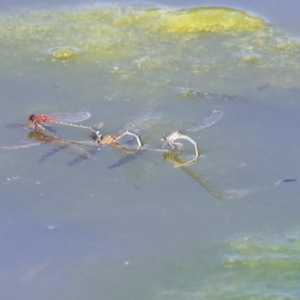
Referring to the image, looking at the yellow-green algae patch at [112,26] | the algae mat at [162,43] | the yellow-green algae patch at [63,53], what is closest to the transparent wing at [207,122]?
the algae mat at [162,43]

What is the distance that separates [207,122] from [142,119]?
403 millimetres

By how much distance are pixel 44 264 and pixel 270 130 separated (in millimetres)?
1704

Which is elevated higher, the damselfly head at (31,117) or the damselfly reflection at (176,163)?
the damselfly head at (31,117)

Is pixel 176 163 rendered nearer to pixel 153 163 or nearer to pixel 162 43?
pixel 153 163

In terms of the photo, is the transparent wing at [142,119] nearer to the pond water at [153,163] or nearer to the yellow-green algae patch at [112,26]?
the pond water at [153,163]

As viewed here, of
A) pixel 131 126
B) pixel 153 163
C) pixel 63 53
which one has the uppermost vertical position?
pixel 63 53

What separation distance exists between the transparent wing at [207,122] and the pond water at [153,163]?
0.06 metres

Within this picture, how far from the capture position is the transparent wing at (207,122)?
4121mm

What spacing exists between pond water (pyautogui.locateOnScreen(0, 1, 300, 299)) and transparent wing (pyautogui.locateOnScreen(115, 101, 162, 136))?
0.16 feet

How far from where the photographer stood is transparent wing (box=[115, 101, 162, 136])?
13.7ft

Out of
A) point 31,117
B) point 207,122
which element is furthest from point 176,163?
point 31,117

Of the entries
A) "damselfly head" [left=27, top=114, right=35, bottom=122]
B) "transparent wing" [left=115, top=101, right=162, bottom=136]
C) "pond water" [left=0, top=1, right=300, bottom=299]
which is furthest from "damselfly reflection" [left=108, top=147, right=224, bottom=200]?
"damselfly head" [left=27, top=114, right=35, bottom=122]

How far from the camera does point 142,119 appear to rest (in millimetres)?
4227

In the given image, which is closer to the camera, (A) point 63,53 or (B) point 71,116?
(B) point 71,116
